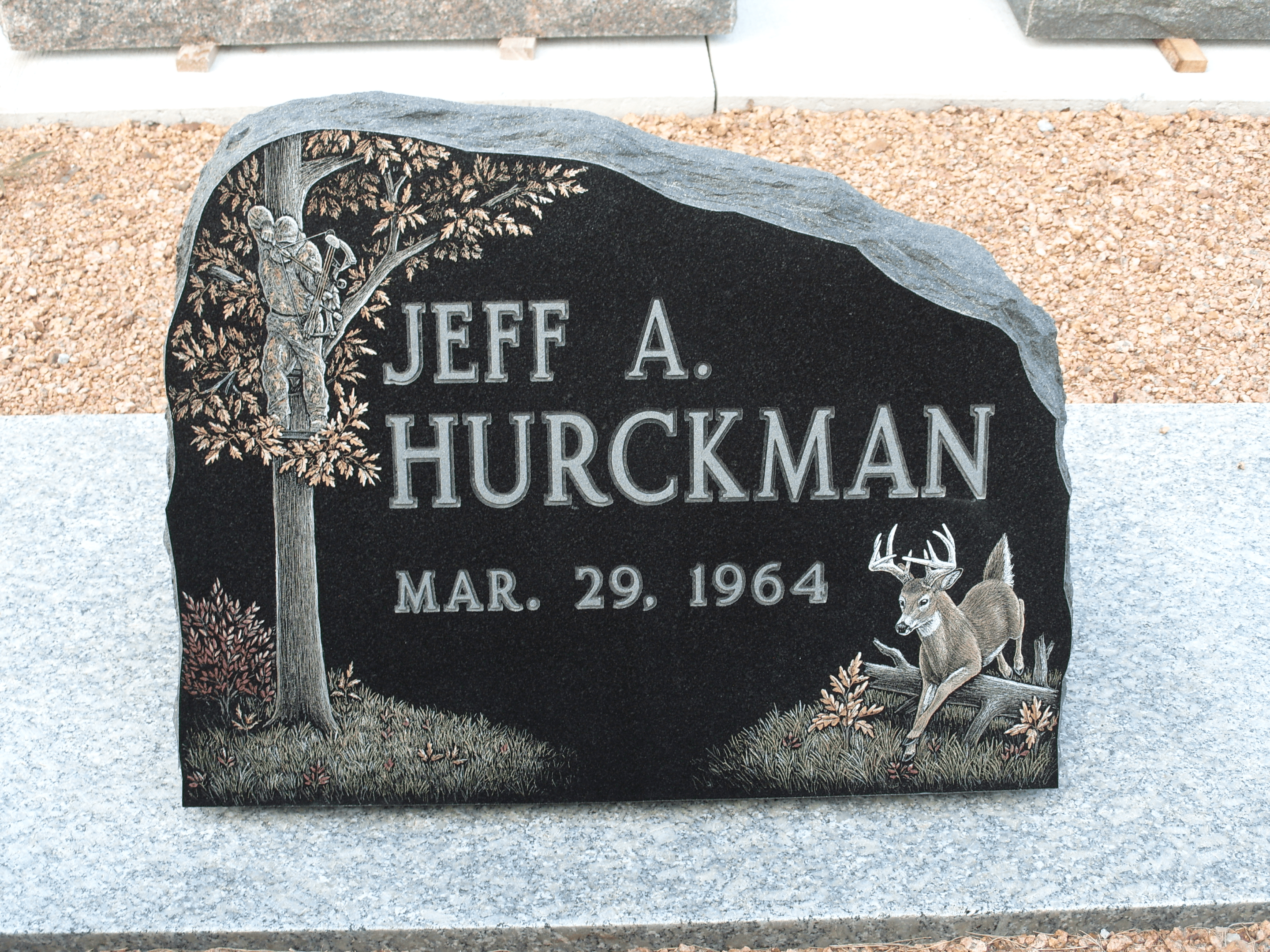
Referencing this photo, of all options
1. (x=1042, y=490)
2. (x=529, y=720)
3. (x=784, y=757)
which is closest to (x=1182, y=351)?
(x=1042, y=490)

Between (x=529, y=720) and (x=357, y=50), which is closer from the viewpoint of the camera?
(x=529, y=720)

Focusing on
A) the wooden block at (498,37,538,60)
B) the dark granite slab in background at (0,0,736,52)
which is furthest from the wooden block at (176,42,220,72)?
the wooden block at (498,37,538,60)

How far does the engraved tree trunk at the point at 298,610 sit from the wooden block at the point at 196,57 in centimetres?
376

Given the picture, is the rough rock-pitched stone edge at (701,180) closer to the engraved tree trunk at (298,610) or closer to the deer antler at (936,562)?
the deer antler at (936,562)

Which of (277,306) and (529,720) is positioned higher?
(277,306)

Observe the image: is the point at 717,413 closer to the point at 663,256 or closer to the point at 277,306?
the point at 663,256

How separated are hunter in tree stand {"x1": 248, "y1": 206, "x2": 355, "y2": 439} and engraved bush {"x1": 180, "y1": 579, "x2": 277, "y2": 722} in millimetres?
372

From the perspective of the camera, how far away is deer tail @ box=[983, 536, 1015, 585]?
8.33 feet

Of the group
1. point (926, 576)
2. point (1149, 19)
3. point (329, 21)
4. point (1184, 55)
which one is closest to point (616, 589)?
point (926, 576)

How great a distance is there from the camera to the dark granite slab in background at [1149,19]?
568 centimetres

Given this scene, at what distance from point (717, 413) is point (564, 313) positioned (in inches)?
13.1

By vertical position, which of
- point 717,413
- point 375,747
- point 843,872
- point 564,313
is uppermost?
point 564,313

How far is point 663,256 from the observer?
237 centimetres

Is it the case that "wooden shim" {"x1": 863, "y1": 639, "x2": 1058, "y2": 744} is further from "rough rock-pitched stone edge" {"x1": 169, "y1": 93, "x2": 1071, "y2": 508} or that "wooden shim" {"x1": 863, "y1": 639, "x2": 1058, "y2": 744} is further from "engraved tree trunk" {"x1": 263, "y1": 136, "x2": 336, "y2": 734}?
"engraved tree trunk" {"x1": 263, "y1": 136, "x2": 336, "y2": 734}
